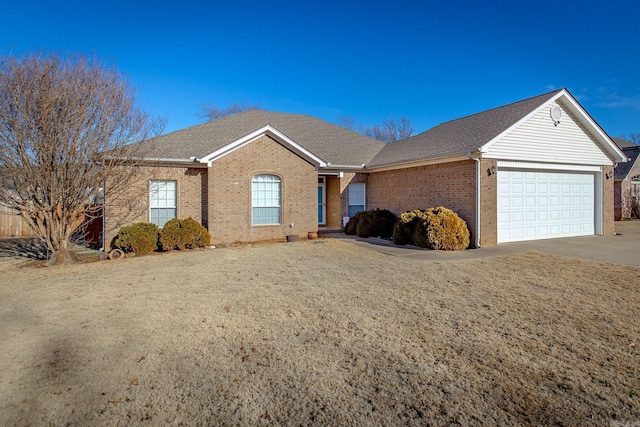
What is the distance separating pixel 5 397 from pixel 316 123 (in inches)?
793

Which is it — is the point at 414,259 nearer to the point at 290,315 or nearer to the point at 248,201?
the point at 290,315

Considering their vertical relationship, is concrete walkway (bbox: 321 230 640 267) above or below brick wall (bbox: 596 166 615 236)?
below

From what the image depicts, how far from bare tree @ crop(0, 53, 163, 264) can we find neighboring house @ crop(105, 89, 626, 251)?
76.0 inches

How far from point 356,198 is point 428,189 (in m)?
4.49

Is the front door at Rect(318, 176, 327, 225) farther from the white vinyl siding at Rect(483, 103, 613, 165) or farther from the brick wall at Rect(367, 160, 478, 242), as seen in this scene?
the white vinyl siding at Rect(483, 103, 613, 165)

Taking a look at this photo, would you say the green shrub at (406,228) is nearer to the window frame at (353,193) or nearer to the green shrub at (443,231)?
the green shrub at (443,231)

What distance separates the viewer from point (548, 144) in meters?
14.0

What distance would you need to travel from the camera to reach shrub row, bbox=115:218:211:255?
1177 centimetres

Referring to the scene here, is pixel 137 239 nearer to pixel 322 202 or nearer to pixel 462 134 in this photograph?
pixel 322 202

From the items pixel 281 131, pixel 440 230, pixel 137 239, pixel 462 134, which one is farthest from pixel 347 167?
pixel 137 239

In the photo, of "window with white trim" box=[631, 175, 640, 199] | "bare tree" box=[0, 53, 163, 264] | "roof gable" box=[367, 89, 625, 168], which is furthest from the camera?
"window with white trim" box=[631, 175, 640, 199]

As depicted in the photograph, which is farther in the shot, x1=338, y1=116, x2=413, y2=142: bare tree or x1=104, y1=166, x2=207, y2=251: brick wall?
x1=338, y1=116, x2=413, y2=142: bare tree

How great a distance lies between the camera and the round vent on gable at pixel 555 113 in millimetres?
13867

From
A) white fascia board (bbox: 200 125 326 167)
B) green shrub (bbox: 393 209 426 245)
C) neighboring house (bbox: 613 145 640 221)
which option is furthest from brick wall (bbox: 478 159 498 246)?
neighboring house (bbox: 613 145 640 221)
